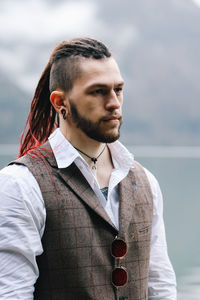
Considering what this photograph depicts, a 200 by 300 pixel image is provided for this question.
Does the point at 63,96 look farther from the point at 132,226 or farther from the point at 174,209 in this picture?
the point at 174,209

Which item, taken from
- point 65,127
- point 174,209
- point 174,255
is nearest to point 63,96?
point 65,127

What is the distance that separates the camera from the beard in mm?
1826

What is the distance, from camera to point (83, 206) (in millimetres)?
1764

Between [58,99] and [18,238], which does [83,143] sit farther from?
[18,238]

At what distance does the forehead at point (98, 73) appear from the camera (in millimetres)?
1820

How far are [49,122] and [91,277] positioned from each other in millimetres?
685

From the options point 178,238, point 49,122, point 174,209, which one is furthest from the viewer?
point 174,209

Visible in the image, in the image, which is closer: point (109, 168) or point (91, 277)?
point (91, 277)

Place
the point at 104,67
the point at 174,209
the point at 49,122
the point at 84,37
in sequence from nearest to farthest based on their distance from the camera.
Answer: the point at 104,67
the point at 84,37
the point at 49,122
the point at 174,209

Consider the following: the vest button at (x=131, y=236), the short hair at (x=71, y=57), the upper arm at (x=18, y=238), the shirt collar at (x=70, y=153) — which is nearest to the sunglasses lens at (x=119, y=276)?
the vest button at (x=131, y=236)

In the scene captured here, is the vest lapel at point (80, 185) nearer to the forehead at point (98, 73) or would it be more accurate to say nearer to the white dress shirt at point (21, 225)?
the white dress shirt at point (21, 225)

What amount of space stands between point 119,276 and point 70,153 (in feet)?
1.43

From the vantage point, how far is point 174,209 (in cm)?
2267

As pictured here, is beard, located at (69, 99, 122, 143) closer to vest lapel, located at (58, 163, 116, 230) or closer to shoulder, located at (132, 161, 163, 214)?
vest lapel, located at (58, 163, 116, 230)
